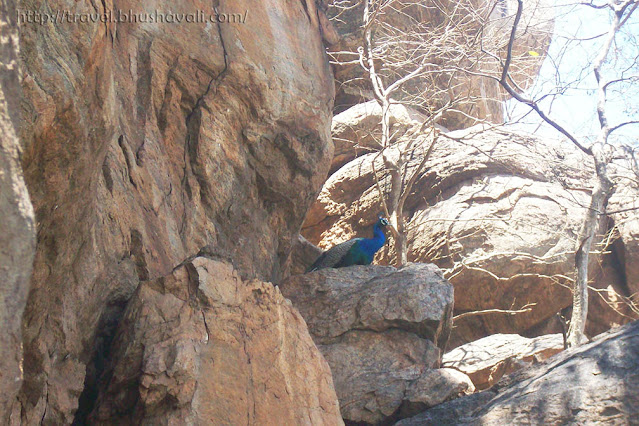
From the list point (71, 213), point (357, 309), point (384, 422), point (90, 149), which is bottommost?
point (384, 422)

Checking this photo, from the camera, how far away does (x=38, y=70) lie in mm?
3004

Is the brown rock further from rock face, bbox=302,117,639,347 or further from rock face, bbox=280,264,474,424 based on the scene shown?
rock face, bbox=280,264,474,424

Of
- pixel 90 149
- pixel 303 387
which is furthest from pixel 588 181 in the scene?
pixel 90 149

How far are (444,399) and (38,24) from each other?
3.76 metres

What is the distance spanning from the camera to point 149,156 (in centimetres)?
504

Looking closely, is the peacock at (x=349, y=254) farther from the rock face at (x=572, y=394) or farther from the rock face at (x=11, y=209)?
the rock face at (x=11, y=209)

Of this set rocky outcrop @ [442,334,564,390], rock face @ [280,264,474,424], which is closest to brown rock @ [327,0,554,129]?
rocky outcrop @ [442,334,564,390]

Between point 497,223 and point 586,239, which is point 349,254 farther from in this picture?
point 586,239

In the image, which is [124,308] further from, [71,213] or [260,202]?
[260,202]

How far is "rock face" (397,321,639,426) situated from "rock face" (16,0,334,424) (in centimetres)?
188

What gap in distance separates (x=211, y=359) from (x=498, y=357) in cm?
435

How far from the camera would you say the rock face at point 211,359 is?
3490mm

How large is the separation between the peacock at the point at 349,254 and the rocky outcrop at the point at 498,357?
142 cm

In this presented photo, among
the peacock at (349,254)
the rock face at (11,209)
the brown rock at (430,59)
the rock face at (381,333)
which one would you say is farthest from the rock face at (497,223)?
the rock face at (11,209)
